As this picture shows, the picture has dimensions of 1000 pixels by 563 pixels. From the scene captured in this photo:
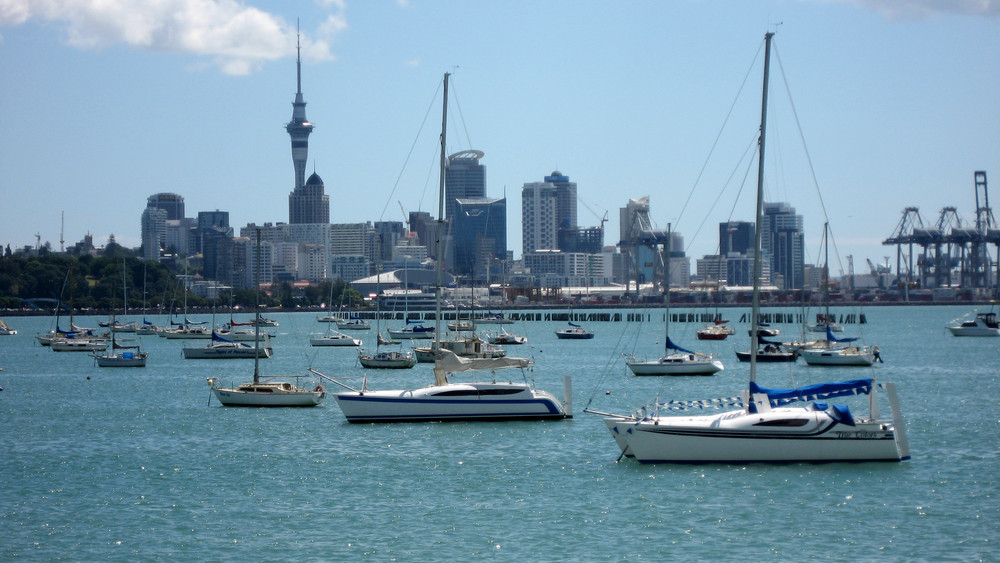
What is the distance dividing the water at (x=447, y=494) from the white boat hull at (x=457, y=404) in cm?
41

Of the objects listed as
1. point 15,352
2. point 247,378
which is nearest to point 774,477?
point 247,378

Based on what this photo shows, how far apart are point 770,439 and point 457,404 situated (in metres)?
11.9

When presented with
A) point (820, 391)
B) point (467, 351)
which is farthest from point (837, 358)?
point (820, 391)

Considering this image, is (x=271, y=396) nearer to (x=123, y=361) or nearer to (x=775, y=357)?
(x=123, y=361)

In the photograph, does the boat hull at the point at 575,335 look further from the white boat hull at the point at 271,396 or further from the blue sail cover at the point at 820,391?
the blue sail cover at the point at 820,391

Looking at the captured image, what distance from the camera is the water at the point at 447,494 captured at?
73.9 ft

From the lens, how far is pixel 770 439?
93.6 ft

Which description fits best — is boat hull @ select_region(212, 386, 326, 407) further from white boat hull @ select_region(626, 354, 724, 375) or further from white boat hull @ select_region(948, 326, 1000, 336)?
white boat hull @ select_region(948, 326, 1000, 336)

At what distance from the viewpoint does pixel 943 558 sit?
21.2 meters

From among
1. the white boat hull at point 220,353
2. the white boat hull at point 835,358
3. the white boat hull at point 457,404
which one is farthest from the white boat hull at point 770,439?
the white boat hull at point 220,353

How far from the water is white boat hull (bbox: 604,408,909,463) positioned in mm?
358

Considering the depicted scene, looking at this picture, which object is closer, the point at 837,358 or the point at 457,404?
the point at 457,404

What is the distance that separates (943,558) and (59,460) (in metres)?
23.5

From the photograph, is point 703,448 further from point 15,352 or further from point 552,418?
point 15,352
